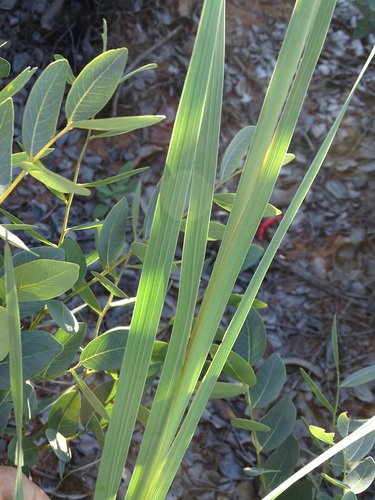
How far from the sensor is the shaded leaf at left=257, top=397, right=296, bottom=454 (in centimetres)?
66

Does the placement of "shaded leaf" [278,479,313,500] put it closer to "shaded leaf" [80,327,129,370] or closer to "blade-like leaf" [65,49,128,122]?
"shaded leaf" [80,327,129,370]

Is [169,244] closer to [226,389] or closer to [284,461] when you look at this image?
[226,389]

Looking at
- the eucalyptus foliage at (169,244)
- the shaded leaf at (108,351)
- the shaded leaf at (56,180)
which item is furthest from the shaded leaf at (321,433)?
the shaded leaf at (56,180)

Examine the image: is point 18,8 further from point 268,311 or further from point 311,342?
point 311,342

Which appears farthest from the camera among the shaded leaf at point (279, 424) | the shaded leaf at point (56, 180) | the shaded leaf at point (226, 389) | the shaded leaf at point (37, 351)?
the shaded leaf at point (279, 424)

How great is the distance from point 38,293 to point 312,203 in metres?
1.20

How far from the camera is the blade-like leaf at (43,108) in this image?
0.38 metres

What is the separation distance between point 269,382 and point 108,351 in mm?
214

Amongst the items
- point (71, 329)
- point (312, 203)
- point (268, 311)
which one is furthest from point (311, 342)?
point (71, 329)

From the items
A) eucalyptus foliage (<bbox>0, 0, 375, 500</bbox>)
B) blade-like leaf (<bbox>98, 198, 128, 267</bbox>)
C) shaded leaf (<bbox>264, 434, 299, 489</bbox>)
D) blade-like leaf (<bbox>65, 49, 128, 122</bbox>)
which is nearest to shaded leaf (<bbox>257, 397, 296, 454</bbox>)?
shaded leaf (<bbox>264, 434, 299, 489</bbox>)

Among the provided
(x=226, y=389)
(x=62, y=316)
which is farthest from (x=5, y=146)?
(x=226, y=389)

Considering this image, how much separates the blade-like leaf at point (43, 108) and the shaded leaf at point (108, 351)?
0.20m

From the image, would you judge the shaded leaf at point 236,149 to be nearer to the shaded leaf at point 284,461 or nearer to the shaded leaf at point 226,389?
the shaded leaf at point 226,389

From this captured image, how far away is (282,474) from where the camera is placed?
67 cm
